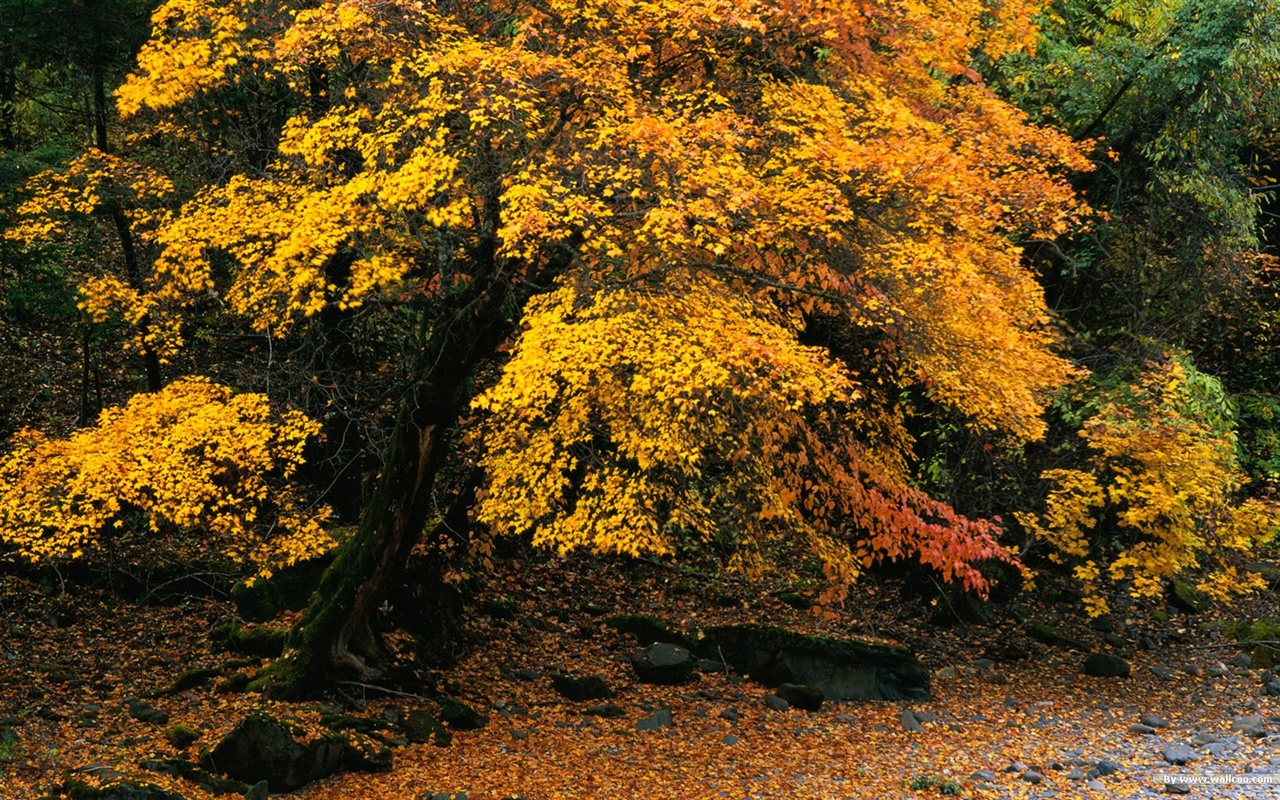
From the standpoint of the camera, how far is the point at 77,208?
11.7m

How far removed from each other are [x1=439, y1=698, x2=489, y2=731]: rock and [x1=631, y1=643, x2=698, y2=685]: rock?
2.87m

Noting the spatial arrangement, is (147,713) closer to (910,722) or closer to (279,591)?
(279,591)

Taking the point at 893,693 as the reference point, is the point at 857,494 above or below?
above

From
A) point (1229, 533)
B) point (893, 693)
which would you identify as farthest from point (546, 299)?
point (1229, 533)

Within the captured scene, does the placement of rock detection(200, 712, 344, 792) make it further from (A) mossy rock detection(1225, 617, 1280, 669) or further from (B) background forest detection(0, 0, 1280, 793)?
(A) mossy rock detection(1225, 617, 1280, 669)

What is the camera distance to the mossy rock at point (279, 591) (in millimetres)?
13859

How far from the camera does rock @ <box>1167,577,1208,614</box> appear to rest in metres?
18.4

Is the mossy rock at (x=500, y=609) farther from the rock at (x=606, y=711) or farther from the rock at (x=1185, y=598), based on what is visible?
the rock at (x=1185, y=598)

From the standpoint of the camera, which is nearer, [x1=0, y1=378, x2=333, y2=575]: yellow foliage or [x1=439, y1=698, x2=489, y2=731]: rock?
[x1=0, y1=378, x2=333, y2=575]: yellow foliage

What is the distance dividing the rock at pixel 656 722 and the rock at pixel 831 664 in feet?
7.46

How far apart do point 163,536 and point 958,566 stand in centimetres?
1132

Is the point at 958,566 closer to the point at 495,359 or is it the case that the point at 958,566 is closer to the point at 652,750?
the point at 652,750

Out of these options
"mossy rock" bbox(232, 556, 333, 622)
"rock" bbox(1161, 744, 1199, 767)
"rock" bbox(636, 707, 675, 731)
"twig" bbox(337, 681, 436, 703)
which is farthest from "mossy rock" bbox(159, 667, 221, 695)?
"rock" bbox(1161, 744, 1199, 767)

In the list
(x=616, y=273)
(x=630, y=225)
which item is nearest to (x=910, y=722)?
(x=616, y=273)
